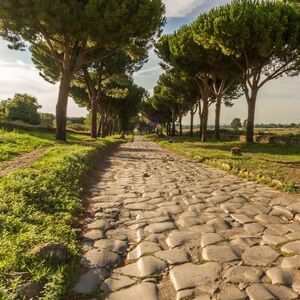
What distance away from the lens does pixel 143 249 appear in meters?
4.46

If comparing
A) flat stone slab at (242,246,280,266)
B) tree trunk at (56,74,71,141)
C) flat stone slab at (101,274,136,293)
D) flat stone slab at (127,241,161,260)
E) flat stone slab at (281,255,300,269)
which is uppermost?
tree trunk at (56,74,71,141)

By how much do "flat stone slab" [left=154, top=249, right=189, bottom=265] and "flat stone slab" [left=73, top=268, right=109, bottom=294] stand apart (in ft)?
2.54

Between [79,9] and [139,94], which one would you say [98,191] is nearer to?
[79,9]

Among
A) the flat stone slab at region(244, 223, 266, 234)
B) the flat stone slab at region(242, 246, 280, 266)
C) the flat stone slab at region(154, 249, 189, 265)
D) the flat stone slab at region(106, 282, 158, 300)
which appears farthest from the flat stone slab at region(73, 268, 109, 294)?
the flat stone slab at region(244, 223, 266, 234)

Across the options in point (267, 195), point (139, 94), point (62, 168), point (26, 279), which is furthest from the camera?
point (139, 94)

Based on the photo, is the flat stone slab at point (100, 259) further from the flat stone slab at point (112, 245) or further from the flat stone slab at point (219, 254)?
the flat stone slab at point (219, 254)

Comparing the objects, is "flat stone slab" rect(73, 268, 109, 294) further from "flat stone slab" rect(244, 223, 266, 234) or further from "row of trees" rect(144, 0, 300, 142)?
"row of trees" rect(144, 0, 300, 142)

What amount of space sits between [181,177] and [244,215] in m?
4.62

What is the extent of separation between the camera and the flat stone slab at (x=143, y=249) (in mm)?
4273

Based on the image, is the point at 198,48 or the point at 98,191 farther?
the point at 198,48

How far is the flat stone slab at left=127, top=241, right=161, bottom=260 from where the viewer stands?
4.27 metres

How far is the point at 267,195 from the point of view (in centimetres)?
784

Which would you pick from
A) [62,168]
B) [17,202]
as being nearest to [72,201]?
[17,202]

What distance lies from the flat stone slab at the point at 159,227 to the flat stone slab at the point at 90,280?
1505 mm
